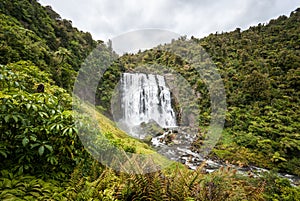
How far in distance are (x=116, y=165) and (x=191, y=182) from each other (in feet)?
3.28

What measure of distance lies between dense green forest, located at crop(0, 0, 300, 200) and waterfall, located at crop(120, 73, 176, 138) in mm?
1387

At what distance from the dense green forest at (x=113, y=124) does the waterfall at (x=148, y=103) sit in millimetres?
1387

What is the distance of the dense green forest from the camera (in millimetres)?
1789

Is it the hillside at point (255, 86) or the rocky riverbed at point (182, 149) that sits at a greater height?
the hillside at point (255, 86)

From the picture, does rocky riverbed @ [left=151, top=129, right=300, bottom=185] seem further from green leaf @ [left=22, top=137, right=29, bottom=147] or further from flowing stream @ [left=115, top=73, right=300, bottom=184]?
green leaf @ [left=22, top=137, right=29, bottom=147]

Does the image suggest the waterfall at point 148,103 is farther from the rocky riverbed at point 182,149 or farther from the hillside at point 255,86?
the rocky riverbed at point 182,149

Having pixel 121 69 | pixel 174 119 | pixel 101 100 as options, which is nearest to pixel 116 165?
pixel 101 100

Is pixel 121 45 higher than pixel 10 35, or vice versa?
pixel 10 35

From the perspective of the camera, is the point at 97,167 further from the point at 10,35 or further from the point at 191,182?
the point at 10,35

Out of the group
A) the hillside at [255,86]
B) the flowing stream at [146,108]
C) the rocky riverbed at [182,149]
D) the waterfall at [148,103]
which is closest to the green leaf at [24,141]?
the hillside at [255,86]

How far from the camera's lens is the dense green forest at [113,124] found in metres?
1.79

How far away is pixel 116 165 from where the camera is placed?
2496 millimetres

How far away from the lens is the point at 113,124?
10.2 m

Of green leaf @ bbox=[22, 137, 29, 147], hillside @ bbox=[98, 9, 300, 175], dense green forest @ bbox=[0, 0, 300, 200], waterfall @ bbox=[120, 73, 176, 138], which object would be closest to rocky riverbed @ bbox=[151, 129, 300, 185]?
dense green forest @ bbox=[0, 0, 300, 200]
